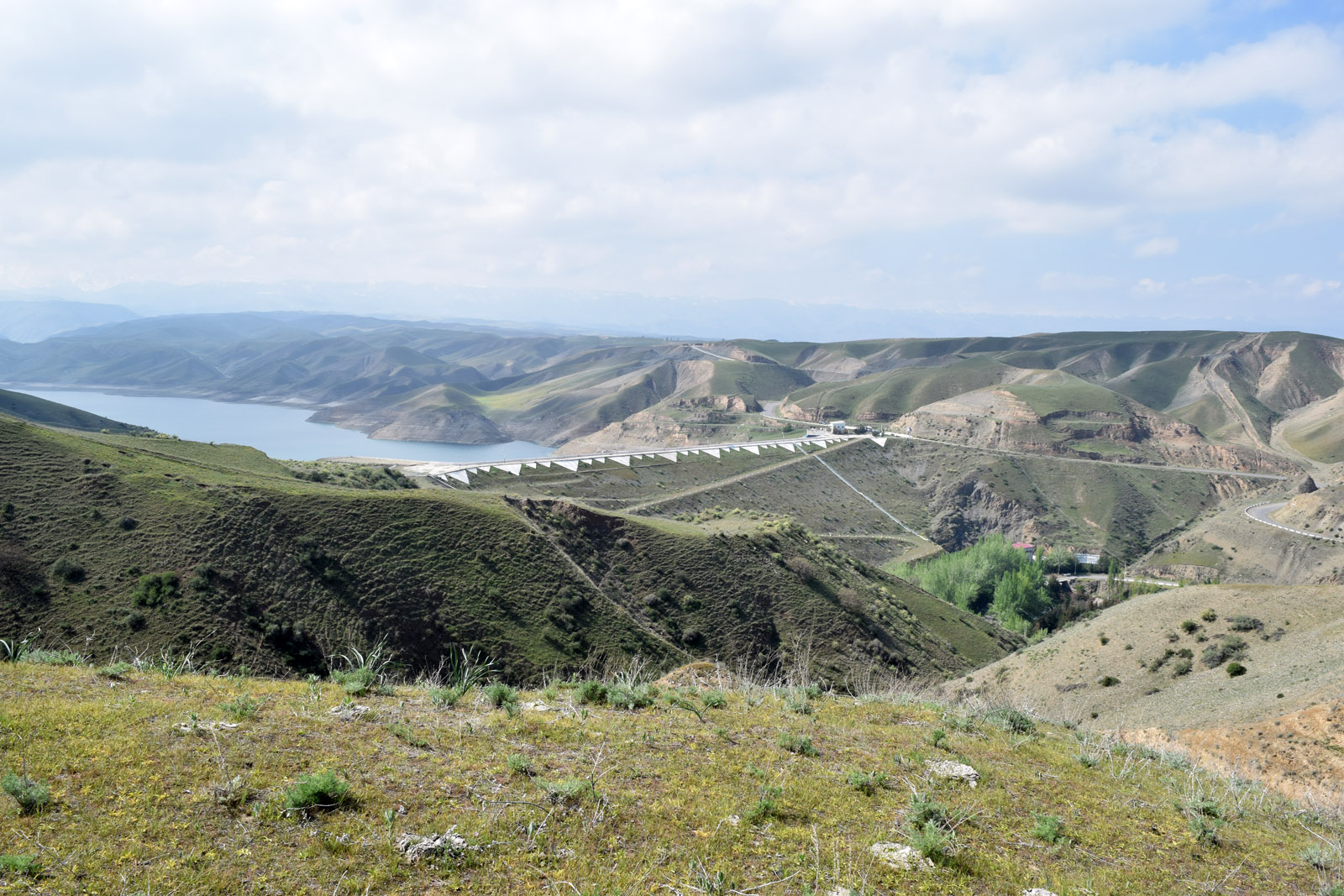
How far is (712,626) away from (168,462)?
35053mm

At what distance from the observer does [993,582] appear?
8212cm

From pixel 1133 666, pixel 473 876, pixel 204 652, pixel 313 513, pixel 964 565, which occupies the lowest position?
pixel 964 565

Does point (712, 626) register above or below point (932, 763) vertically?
below

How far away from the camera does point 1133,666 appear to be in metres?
36.5

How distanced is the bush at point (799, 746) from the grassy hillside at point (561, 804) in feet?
0.13

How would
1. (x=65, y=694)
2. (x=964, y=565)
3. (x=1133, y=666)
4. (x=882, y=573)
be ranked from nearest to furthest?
(x=65, y=694) → (x=1133, y=666) → (x=882, y=573) → (x=964, y=565)

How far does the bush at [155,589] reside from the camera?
28594 millimetres

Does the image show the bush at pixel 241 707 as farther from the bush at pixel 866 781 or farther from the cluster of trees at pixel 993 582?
the cluster of trees at pixel 993 582

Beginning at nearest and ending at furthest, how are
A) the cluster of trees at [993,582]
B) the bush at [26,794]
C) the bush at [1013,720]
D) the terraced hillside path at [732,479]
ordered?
1. the bush at [26,794]
2. the bush at [1013,720]
3. the cluster of trees at [993,582]
4. the terraced hillside path at [732,479]

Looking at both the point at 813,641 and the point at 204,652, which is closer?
the point at 204,652

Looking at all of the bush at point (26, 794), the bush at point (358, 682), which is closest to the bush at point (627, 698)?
the bush at point (358, 682)

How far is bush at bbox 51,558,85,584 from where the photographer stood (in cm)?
2900

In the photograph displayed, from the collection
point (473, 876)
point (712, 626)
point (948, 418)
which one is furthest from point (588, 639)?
point (948, 418)

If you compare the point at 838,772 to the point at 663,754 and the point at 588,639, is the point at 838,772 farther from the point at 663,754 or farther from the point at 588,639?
the point at 588,639
